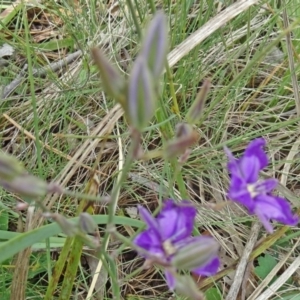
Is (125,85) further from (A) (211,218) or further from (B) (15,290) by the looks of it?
(A) (211,218)

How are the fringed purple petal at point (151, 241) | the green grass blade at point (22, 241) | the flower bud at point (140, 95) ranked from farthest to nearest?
the green grass blade at point (22, 241) < the fringed purple petal at point (151, 241) < the flower bud at point (140, 95)

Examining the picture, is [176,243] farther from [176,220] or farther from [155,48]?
[155,48]

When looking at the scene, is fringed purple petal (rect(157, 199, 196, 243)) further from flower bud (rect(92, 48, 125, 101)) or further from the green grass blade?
the green grass blade

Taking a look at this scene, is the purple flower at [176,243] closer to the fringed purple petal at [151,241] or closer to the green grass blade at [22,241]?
the fringed purple petal at [151,241]

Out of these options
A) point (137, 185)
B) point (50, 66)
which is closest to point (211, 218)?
point (137, 185)

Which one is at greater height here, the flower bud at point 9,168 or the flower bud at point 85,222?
the flower bud at point 9,168

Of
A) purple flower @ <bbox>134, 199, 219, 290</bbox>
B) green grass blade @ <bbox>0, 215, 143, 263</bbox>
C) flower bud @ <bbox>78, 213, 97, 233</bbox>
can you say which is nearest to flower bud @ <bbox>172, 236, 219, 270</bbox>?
purple flower @ <bbox>134, 199, 219, 290</bbox>

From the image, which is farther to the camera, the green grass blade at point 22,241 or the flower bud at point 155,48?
the green grass blade at point 22,241

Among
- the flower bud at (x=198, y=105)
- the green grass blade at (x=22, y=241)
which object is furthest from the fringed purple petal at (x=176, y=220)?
the green grass blade at (x=22, y=241)
